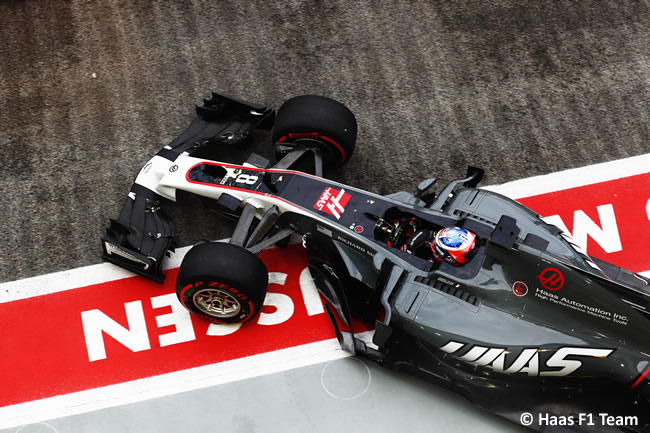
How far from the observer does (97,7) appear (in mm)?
7559

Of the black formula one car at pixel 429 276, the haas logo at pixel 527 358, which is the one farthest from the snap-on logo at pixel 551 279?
the haas logo at pixel 527 358

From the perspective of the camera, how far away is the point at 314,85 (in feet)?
23.4

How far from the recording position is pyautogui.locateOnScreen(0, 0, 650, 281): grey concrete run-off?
21.3 feet

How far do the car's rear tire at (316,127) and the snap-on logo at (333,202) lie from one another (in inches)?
24.6

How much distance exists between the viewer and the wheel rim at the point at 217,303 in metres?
5.36

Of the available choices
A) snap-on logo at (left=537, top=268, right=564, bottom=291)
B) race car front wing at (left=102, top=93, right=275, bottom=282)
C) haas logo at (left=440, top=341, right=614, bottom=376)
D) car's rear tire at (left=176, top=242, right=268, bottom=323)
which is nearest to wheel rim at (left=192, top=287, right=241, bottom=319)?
car's rear tire at (left=176, top=242, right=268, bottom=323)

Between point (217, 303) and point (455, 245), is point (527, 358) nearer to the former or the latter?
point (455, 245)

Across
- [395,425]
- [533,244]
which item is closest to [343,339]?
[395,425]

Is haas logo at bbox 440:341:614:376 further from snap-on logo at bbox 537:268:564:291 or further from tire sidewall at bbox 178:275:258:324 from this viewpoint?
tire sidewall at bbox 178:275:258:324

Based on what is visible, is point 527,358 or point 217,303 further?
point 217,303

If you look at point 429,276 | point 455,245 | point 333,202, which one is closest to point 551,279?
point 455,245

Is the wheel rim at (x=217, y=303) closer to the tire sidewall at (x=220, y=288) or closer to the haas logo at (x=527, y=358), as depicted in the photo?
the tire sidewall at (x=220, y=288)

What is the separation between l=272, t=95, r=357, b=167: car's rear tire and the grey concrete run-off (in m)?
0.50

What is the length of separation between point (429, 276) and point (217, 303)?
68.5 inches
